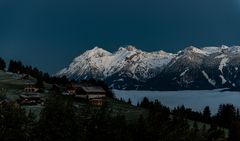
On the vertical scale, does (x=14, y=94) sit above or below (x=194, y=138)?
above

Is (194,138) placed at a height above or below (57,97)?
below

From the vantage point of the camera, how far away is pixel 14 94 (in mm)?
181000

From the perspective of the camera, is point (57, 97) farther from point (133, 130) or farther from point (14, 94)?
point (14, 94)

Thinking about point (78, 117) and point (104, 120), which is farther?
point (104, 120)

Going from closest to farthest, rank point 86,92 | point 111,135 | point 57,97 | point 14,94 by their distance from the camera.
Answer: point 57,97 < point 111,135 < point 14,94 < point 86,92

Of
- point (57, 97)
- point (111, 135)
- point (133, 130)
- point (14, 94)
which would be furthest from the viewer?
point (14, 94)

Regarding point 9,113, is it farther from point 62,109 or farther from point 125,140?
point 125,140

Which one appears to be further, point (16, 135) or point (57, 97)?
point (57, 97)

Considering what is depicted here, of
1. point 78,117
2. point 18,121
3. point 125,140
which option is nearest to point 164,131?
point 125,140

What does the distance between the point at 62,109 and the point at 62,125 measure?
1.80 m

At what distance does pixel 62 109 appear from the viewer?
62656 mm

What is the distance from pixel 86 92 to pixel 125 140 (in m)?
123

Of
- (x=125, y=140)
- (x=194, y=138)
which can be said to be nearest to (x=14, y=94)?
(x=194, y=138)

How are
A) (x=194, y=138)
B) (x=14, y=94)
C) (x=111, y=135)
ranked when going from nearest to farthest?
(x=111, y=135) < (x=194, y=138) < (x=14, y=94)
